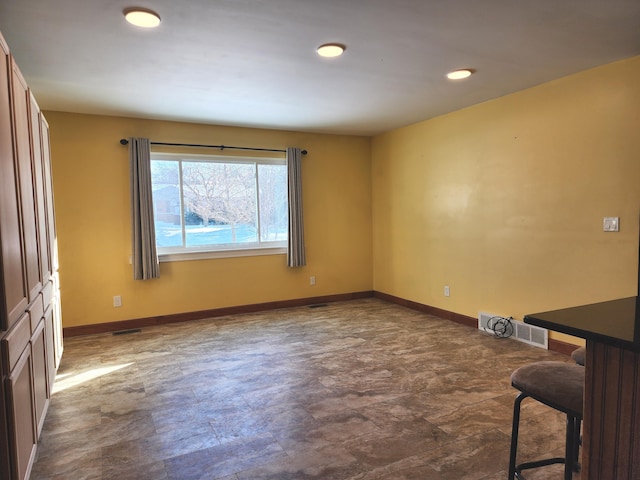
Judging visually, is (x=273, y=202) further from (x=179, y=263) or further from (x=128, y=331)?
(x=128, y=331)

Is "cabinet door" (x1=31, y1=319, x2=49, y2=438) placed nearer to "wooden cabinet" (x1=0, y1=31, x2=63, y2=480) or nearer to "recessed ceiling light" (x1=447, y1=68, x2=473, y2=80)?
"wooden cabinet" (x1=0, y1=31, x2=63, y2=480)

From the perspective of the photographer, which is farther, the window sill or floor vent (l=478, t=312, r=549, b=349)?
the window sill

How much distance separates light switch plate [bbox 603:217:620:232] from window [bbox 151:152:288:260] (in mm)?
3558

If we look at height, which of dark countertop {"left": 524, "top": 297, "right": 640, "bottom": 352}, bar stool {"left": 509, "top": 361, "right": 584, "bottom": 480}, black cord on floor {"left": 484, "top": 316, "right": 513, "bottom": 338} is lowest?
black cord on floor {"left": 484, "top": 316, "right": 513, "bottom": 338}

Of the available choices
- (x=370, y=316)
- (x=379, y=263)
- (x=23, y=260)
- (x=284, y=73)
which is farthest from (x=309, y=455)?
(x=379, y=263)

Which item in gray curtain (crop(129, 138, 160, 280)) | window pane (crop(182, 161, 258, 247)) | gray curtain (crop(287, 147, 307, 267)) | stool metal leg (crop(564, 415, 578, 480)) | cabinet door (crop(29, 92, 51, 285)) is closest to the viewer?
stool metal leg (crop(564, 415, 578, 480))

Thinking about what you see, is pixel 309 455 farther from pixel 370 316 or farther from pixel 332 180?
pixel 332 180

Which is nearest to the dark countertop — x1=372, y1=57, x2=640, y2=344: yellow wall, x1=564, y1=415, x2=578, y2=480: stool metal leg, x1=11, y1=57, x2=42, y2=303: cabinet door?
x1=564, y1=415, x2=578, y2=480: stool metal leg

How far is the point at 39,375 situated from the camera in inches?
91.0

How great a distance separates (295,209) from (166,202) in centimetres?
160

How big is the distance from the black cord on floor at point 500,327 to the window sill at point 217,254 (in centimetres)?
268

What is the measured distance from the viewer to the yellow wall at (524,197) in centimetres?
313

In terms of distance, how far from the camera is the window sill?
4.82 metres

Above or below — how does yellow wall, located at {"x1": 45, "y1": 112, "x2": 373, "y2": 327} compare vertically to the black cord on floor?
above
